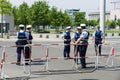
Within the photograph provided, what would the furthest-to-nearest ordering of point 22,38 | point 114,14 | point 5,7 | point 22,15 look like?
point 114,14 → point 22,15 → point 5,7 → point 22,38

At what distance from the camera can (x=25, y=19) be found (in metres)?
83.2

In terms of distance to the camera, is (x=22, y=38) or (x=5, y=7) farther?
(x=5, y=7)

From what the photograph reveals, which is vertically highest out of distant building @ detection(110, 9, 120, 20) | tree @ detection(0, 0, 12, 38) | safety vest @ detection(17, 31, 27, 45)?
distant building @ detection(110, 9, 120, 20)

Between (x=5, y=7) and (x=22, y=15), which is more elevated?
(x=22, y=15)

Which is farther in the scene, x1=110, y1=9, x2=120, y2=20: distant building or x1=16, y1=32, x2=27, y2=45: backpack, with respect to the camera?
x1=110, y1=9, x2=120, y2=20: distant building

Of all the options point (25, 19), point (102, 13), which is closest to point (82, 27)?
point (102, 13)

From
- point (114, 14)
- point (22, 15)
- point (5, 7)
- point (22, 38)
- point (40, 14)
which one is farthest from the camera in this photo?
point (114, 14)

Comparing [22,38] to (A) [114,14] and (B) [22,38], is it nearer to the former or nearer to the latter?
(B) [22,38]

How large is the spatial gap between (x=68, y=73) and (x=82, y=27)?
8.12 feet

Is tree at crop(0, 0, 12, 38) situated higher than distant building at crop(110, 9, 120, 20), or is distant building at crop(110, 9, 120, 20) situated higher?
distant building at crop(110, 9, 120, 20)

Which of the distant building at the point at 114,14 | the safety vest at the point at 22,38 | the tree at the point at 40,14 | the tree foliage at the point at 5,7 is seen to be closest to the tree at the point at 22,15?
the tree at the point at 40,14

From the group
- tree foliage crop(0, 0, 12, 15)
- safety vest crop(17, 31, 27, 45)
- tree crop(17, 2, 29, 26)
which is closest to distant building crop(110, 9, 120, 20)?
tree crop(17, 2, 29, 26)

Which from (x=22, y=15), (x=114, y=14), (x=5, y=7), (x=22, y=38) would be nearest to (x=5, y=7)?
(x=5, y=7)

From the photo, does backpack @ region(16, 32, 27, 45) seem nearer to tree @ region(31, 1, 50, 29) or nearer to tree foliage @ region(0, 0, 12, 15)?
tree foliage @ region(0, 0, 12, 15)
